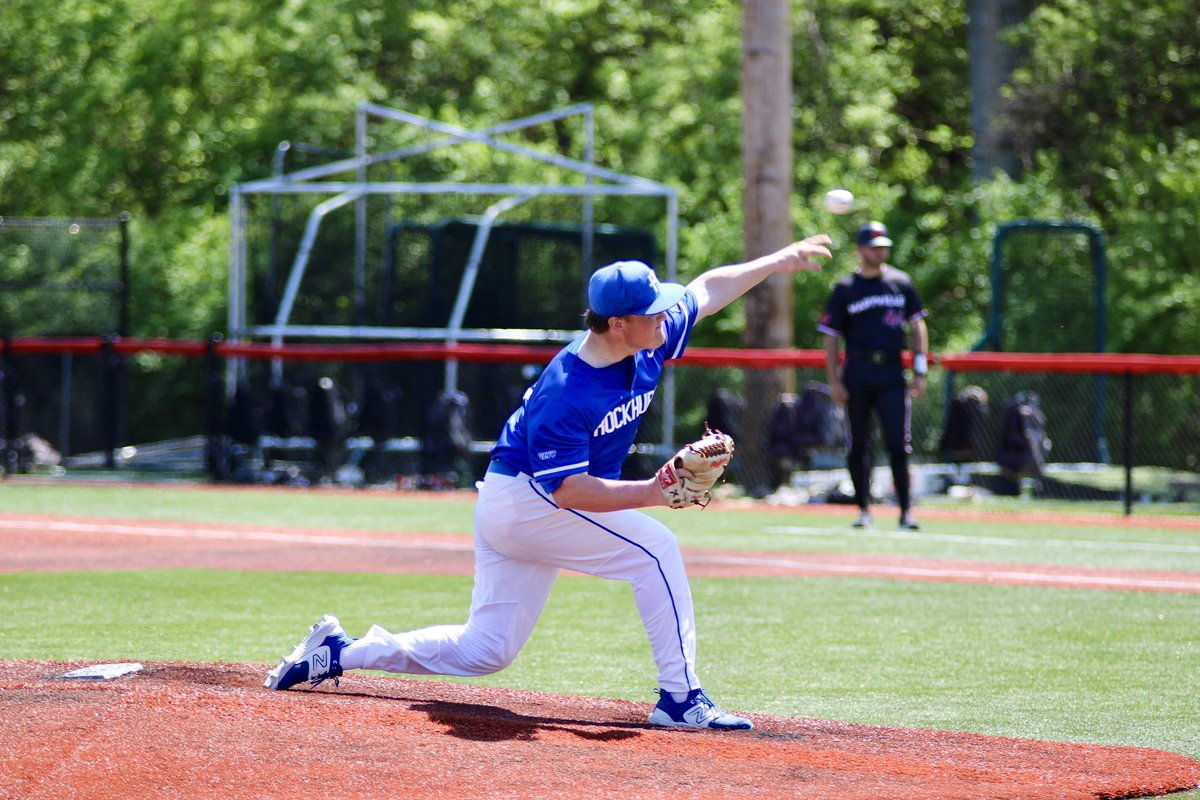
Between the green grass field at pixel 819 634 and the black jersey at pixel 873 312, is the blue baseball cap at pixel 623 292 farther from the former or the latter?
the black jersey at pixel 873 312

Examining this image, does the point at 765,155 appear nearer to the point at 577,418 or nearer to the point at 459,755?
the point at 577,418

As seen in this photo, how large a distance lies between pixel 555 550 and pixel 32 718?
1.67m

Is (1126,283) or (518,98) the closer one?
(1126,283)

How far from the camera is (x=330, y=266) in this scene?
20.1 meters

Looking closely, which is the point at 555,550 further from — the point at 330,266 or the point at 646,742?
the point at 330,266

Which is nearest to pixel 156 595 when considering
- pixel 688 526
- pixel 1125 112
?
pixel 688 526

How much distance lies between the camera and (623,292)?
5062mm

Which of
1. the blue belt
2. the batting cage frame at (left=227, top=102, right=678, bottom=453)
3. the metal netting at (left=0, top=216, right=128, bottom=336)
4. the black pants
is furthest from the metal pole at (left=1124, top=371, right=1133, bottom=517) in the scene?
the metal netting at (left=0, top=216, right=128, bottom=336)

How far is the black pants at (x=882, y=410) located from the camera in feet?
40.3

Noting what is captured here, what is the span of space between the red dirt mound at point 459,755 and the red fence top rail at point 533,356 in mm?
10366

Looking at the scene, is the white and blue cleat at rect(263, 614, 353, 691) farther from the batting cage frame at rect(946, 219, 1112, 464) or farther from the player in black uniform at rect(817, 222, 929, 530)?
the batting cage frame at rect(946, 219, 1112, 464)

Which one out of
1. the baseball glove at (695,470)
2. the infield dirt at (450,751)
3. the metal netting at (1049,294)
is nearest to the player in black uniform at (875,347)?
the infield dirt at (450,751)

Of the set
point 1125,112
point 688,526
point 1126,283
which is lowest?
point 688,526

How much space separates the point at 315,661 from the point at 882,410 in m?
7.43
